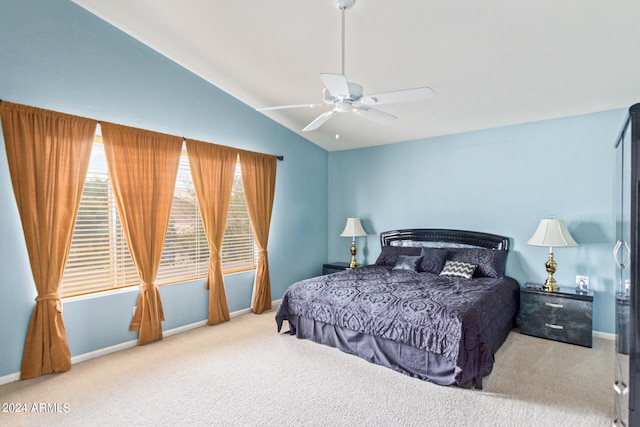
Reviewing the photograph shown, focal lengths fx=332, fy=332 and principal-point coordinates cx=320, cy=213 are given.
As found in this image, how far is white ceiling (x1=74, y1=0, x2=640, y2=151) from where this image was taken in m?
2.44

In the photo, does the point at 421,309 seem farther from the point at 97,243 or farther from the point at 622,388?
the point at 97,243

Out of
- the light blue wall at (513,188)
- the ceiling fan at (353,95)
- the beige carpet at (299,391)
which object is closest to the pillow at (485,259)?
the light blue wall at (513,188)

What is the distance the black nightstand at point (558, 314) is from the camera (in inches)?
134

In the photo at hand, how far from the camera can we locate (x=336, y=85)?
220 cm

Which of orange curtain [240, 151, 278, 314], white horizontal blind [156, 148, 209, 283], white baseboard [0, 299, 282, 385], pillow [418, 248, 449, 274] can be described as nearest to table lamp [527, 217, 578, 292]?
pillow [418, 248, 449, 274]

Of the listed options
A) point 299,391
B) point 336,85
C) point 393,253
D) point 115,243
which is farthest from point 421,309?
point 115,243

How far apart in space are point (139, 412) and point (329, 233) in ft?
13.8

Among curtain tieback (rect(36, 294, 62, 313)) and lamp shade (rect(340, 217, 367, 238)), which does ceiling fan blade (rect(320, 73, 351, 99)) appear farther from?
lamp shade (rect(340, 217, 367, 238))

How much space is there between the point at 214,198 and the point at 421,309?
2.80 metres

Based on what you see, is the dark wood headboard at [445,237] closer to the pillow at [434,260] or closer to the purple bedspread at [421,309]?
the pillow at [434,260]

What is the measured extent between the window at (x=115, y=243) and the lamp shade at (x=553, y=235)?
3.81 metres

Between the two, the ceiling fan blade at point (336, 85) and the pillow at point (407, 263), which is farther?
the pillow at point (407, 263)

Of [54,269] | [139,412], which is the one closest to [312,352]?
[139,412]

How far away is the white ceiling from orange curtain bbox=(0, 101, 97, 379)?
1277 millimetres
